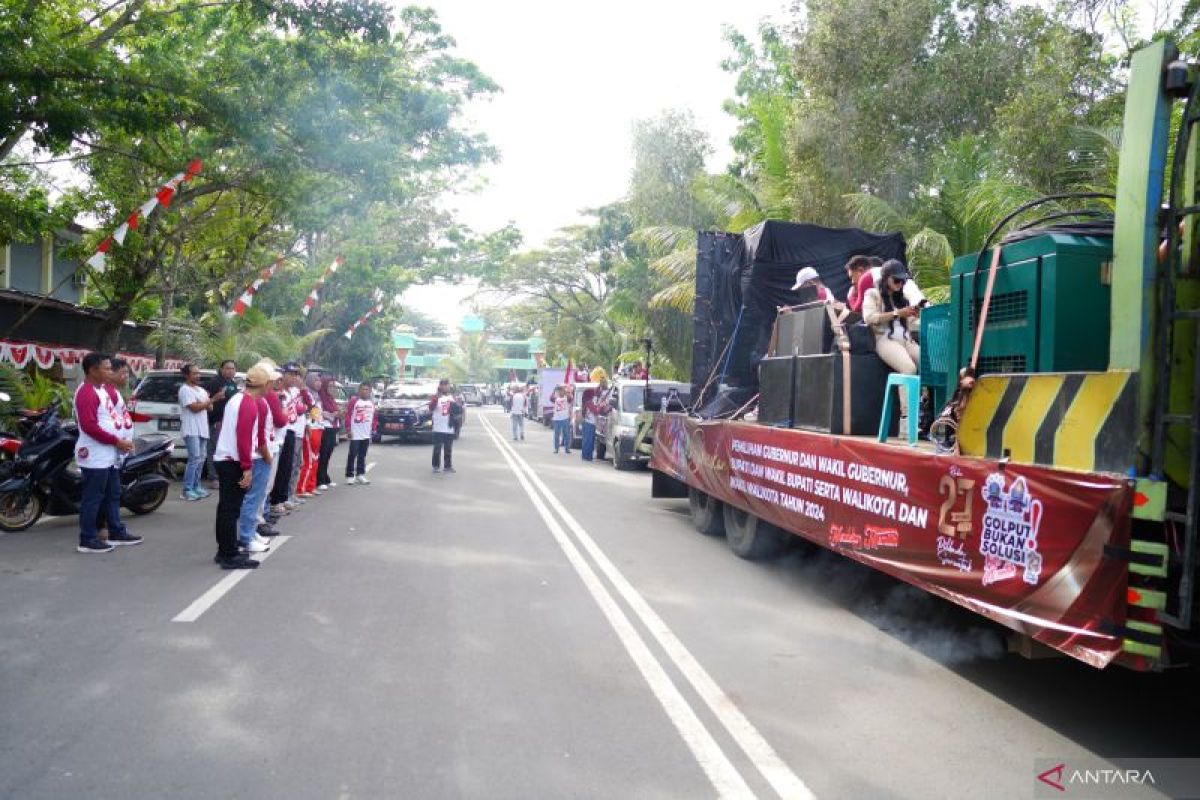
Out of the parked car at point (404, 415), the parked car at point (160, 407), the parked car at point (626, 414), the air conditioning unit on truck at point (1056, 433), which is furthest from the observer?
the parked car at point (404, 415)

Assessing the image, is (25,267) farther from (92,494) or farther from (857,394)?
(857,394)

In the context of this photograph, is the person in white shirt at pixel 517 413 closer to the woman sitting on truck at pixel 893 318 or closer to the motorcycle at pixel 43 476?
the motorcycle at pixel 43 476

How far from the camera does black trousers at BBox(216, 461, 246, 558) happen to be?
8.00 m

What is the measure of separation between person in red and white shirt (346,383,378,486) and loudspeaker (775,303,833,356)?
793 centimetres

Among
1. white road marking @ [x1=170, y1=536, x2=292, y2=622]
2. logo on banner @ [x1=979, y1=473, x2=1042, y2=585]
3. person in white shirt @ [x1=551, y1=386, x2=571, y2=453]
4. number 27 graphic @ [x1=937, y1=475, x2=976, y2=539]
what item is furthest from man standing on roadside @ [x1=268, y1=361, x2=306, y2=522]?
person in white shirt @ [x1=551, y1=386, x2=571, y2=453]

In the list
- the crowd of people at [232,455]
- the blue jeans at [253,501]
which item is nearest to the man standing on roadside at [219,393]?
the crowd of people at [232,455]

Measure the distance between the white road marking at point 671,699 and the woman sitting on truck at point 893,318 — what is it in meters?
2.69

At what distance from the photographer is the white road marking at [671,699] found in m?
3.98

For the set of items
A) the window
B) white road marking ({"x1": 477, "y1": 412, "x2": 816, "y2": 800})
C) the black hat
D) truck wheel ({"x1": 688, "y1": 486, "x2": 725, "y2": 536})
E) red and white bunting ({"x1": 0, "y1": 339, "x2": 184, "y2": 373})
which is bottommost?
white road marking ({"x1": 477, "y1": 412, "x2": 816, "y2": 800})

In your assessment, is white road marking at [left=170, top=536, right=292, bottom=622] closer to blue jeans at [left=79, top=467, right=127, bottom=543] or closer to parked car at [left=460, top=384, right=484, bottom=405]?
blue jeans at [left=79, top=467, right=127, bottom=543]

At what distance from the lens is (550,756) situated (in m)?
4.16

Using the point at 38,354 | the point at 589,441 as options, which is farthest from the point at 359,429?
the point at 589,441

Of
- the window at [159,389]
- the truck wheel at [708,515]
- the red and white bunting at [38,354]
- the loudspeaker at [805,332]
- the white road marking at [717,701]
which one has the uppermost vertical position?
the loudspeaker at [805,332]

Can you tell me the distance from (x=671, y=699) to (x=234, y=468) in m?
4.79
